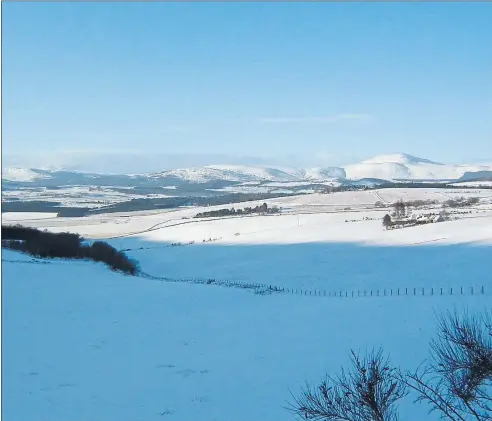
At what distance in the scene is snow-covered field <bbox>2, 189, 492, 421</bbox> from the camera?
406 inches

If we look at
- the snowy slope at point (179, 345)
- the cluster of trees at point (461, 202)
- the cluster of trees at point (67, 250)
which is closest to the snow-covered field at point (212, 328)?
the snowy slope at point (179, 345)

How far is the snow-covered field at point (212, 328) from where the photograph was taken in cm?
1031

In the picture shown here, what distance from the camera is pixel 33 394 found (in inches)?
403

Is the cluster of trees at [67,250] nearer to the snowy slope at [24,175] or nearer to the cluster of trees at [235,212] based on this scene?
the cluster of trees at [235,212]

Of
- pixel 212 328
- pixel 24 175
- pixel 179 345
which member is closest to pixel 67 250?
pixel 212 328

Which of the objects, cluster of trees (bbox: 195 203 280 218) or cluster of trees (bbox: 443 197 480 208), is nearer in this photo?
cluster of trees (bbox: 443 197 480 208)

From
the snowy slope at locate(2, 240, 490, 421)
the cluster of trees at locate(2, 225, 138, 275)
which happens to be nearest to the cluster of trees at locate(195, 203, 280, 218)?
the cluster of trees at locate(2, 225, 138, 275)

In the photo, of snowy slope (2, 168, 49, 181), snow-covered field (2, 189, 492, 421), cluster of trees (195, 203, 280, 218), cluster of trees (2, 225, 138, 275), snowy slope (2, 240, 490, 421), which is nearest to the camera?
snowy slope (2, 240, 490, 421)

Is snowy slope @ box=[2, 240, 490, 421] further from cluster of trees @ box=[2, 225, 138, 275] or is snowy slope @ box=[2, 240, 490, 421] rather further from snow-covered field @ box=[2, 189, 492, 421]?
cluster of trees @ box=[2, 225, 138, 275]

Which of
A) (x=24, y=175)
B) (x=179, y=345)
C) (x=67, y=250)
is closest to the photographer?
(x=179, y=345)

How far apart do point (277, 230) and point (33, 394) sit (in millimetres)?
44354

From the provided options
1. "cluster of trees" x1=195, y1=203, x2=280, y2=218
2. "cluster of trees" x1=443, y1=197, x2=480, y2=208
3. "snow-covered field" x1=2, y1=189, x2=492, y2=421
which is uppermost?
"cluster of trees" x1=443, y1=197, x2=480, y2=208

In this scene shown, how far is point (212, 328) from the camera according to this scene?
1666 centimetres

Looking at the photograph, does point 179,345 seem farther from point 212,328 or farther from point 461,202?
point 461,202
